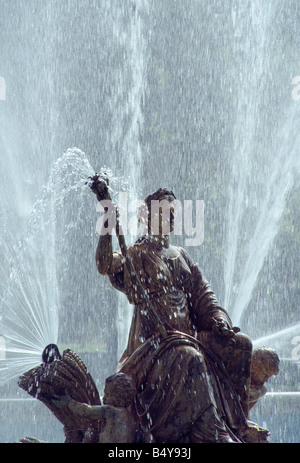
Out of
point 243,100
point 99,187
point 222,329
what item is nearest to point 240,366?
point 222,329

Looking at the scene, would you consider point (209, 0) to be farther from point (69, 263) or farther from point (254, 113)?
point (69, 263)

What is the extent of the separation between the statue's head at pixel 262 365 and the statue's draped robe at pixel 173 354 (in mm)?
433

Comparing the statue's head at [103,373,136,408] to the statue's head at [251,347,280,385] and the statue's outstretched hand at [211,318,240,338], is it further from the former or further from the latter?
the statue's head at [251,347,280,385]

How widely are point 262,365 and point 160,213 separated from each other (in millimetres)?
1457

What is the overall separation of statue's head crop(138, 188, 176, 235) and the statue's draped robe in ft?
0.42

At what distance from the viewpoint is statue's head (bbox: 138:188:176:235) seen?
16.6ft

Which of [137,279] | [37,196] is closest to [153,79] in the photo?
[37,196]

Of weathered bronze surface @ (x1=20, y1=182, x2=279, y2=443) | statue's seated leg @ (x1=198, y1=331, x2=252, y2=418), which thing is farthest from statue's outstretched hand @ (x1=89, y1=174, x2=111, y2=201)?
statue's seated leg @ (x1=198, y1=331, x2=252, y2=418)

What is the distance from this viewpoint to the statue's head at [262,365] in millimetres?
5043

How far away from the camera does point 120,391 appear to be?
4.27 meters

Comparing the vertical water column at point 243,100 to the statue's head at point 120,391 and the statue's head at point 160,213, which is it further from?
the statue's head at point 120,391

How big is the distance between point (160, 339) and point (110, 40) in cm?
1032

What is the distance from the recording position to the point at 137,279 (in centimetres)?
473

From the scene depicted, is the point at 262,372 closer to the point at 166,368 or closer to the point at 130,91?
the point at 166,368
